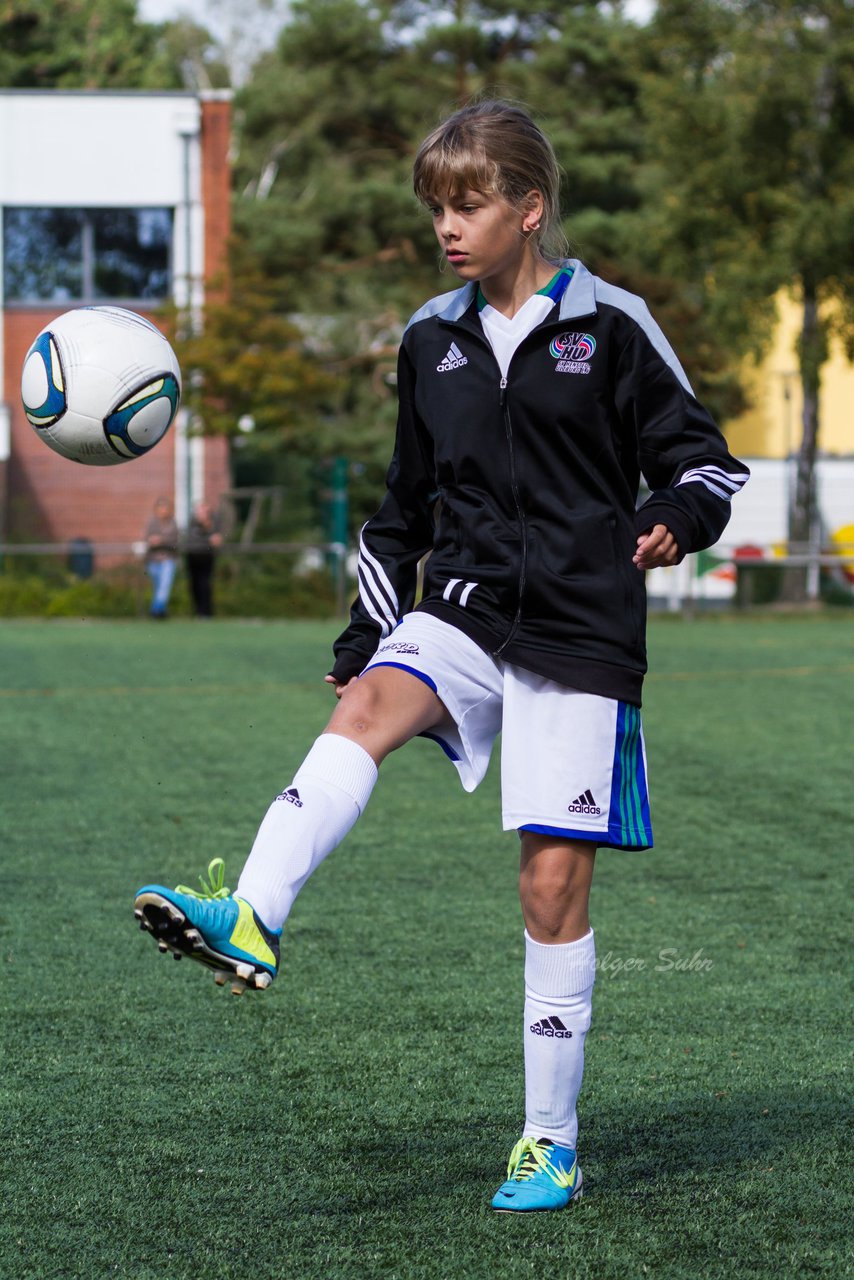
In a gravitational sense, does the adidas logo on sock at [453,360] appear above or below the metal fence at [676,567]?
above

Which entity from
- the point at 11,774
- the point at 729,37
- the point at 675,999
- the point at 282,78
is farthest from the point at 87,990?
the point at 282,78

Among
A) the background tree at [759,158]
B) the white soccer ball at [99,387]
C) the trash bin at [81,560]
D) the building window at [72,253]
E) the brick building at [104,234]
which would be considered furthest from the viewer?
the building window at [72,253]

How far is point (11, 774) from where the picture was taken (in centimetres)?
953

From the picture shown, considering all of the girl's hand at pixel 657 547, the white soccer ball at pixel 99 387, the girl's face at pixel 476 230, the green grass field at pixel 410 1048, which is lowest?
the green grass field at pixel 410 1048

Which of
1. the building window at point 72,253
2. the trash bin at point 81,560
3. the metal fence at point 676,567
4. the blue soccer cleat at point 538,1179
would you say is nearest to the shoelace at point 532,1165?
the blue soccer cleat at point 538,1179

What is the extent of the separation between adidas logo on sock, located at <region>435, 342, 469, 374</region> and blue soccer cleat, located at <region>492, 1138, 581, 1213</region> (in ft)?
4.99

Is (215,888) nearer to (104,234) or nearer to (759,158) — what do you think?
(759,158)

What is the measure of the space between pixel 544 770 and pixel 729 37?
26162 mm

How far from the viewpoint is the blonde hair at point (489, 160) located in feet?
10.7

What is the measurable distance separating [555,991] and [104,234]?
30.7m

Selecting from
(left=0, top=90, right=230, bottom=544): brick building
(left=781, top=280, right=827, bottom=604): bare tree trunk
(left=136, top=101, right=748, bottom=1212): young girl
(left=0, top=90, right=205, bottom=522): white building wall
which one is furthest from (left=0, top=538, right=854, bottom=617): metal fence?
(left=136, top=101, right=748, bottom=1212): young girl

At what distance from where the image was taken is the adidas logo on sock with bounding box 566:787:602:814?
3.26 meters

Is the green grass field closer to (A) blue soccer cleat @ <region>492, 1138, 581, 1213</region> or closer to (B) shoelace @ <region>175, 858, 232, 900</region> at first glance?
(A) blue soccer cleat @ <region>492, 1138, 581, 1213</region>

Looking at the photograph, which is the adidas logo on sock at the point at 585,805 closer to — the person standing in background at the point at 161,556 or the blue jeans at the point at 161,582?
the person standing in background at the point at 161,556
